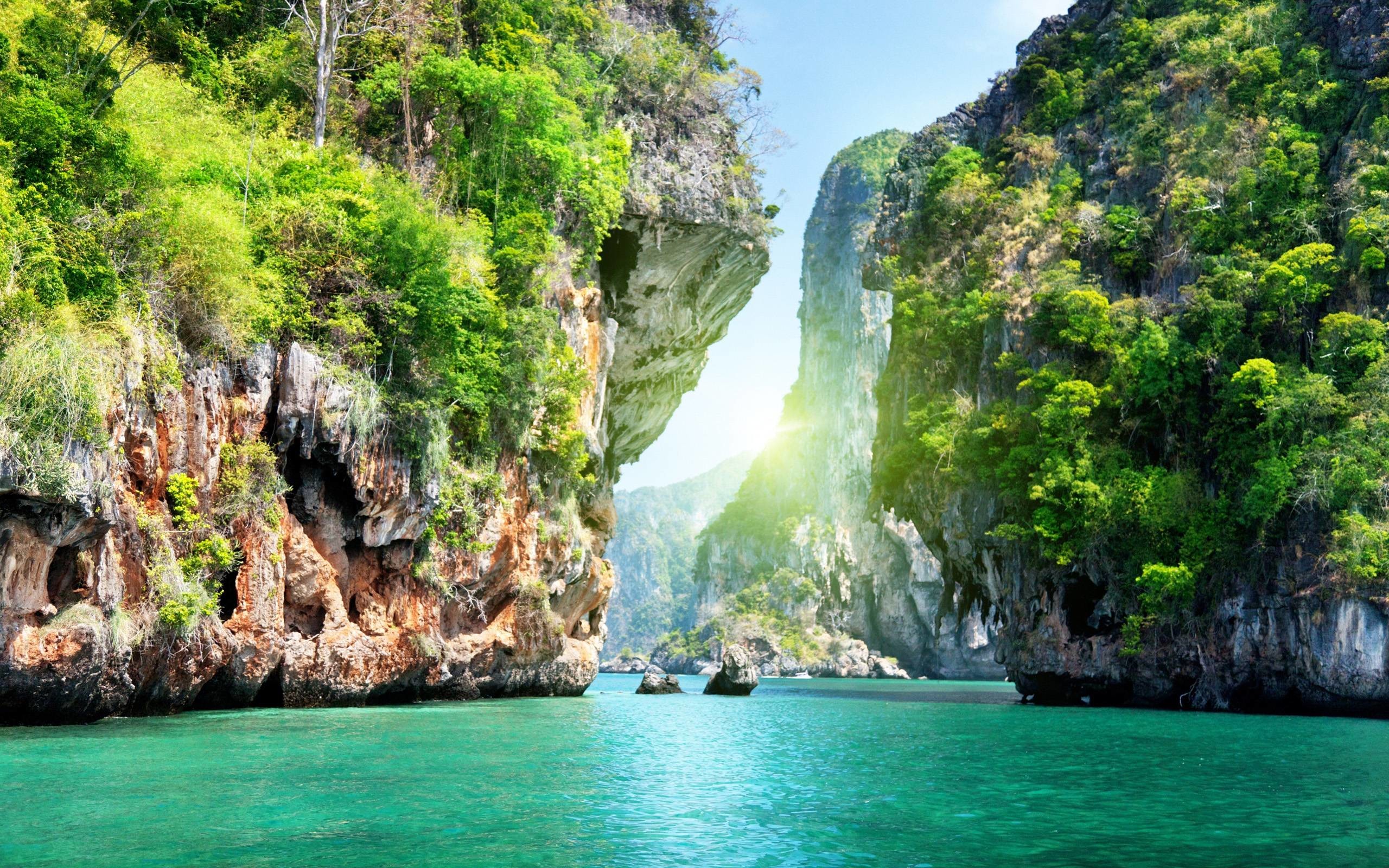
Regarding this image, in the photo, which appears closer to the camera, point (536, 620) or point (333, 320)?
point (333, 320)

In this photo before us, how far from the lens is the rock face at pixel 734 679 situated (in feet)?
132

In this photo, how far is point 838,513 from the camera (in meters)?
101

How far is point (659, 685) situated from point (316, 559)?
22.7 m

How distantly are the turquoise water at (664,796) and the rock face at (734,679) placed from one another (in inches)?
858

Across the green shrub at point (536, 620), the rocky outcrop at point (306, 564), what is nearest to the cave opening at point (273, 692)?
the rocky outcrop at point (306, 564)

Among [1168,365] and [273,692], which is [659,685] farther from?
[273,692]

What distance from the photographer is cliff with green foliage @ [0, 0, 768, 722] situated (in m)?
14.5

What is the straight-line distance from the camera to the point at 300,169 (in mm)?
21516

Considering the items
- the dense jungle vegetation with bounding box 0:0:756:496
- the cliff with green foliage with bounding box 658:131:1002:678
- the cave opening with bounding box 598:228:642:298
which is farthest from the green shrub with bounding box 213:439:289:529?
the cliff with green foliage with bounding box 658:131:1002:678

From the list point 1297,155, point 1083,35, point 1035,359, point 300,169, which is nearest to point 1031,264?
point 1035,359

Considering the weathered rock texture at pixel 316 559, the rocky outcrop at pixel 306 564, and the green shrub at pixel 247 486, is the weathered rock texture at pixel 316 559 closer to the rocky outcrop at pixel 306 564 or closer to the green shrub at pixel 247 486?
the rocky outcrop at pixel 306 564

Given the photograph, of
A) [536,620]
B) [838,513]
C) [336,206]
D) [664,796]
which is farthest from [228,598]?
[838,513]

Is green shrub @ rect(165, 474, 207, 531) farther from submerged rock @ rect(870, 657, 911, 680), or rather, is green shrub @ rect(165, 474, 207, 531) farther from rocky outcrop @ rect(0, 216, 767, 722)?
submerged rock @ rect(870, 657, 911, 680)

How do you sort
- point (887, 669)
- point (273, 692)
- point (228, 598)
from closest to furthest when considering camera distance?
1. point (228, 598)
2. point (273, 692)
3. point (887, 669)
